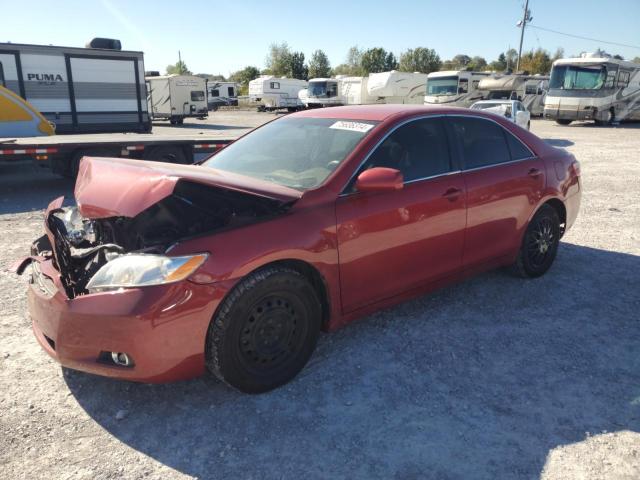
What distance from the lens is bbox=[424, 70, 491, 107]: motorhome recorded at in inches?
1150

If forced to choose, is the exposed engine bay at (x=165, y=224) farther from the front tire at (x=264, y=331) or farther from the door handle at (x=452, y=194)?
the door handle at (x=452, y=194)

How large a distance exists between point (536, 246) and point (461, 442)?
2731 millimetres

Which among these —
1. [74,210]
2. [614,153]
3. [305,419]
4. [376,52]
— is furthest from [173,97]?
[376,52]

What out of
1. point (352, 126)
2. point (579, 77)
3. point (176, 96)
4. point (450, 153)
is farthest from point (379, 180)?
point (176, 96)

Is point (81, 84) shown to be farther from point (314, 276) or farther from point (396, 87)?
point (396, 87)

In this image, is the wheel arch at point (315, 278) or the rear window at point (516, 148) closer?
the wheel arch at point (315, 278)

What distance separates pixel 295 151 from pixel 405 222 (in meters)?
0.99

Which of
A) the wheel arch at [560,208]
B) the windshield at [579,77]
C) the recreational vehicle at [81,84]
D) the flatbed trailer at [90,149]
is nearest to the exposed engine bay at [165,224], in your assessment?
Answer: the wheel arch at [560,208]

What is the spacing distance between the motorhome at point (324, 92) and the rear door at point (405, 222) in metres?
A: 33.1

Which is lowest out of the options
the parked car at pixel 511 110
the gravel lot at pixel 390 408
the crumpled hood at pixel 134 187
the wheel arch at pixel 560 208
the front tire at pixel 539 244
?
the gravel lot at pixel 390 408

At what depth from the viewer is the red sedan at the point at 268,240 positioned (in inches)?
103

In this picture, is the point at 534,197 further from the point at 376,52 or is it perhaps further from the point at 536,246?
the point at 376,52

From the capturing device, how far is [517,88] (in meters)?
30.3

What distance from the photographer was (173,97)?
2872 centimetres
